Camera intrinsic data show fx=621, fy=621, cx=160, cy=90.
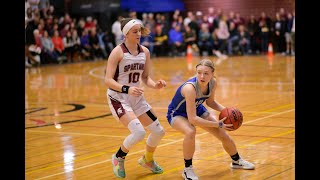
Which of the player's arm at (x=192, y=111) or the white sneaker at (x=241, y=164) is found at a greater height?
the player's arm at (x=192, y=111)

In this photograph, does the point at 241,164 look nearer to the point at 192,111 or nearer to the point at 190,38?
the point at 192,111

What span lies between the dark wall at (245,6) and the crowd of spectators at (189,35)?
0.45m

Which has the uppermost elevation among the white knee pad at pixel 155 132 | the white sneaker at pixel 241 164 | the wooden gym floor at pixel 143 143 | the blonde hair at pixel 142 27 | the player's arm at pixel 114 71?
the blonde hair at pixel 142 27

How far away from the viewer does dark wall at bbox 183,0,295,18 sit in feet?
101

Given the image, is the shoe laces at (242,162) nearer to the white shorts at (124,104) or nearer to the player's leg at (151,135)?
the player's leg at (151,135)

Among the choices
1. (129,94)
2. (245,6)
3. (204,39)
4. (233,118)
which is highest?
(245,6)

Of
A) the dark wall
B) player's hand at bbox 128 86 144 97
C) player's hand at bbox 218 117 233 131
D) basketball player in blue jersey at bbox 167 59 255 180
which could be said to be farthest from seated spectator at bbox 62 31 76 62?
player's hand at bbox 218 117 233 131

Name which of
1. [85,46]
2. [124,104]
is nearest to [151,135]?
[124,104]

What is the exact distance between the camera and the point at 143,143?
848cm

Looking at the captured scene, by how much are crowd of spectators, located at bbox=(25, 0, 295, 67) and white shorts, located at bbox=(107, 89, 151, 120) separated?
1870cm

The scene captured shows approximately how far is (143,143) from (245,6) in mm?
24401

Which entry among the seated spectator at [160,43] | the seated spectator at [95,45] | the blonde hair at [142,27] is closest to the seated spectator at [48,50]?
the seated spectator at [95,45]

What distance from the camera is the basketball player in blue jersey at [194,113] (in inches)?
245

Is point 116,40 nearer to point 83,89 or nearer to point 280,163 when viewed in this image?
point 83,89
